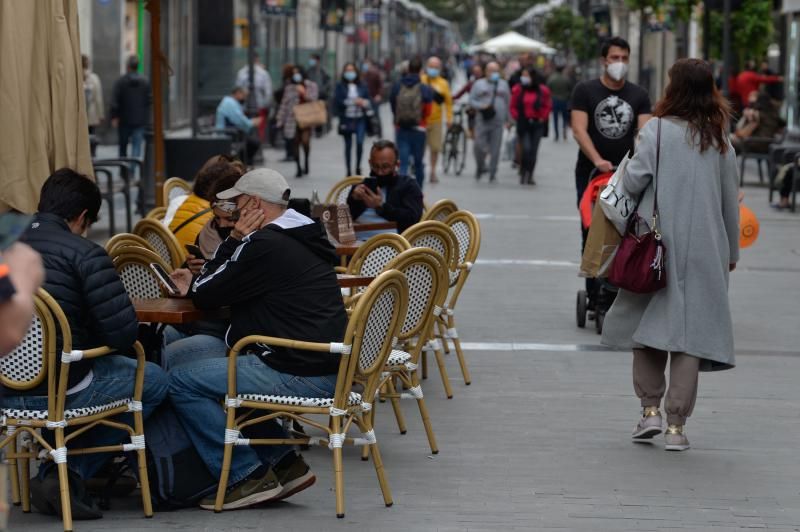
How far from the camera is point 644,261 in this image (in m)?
6.99

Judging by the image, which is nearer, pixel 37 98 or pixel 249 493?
pixel 249 493

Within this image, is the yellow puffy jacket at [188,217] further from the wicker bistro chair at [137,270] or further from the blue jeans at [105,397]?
the blue jeans at [105,397]

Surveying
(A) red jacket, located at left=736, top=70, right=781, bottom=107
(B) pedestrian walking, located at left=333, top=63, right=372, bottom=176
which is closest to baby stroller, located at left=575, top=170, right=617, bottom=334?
(B) pedestrian walking, located at left=333, top=63, right=372, bottom=176

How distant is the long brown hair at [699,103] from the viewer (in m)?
7.07

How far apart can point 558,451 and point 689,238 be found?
3.77ft

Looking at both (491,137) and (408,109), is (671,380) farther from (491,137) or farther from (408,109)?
(491,137)

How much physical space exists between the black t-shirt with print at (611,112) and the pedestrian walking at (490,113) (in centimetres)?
1374

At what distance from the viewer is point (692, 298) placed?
23.2ft

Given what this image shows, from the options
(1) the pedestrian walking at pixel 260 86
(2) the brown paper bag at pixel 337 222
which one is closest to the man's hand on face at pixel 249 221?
(2) the brown paper bag at pixel 337 222

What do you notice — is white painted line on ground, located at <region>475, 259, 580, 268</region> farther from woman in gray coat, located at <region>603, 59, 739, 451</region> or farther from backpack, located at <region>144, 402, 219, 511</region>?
backpack, located at <region>144, 402, 219, 511</region>

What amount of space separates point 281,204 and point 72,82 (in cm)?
153

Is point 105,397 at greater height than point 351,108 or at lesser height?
lesser

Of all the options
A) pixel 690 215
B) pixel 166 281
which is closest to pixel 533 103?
pixel 690 215

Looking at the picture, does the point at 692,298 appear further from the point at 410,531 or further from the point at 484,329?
the point at 484,329
